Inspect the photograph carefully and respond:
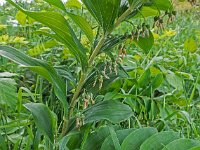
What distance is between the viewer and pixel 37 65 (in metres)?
1.28

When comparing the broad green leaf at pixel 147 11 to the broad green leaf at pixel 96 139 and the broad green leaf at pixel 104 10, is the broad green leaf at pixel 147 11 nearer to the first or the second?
the broad green leaf at pixel 104 10

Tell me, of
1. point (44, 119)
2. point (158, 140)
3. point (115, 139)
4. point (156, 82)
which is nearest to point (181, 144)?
point (158, 140)

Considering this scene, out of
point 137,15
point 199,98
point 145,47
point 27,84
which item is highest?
point 137,15

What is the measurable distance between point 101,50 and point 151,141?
28cm

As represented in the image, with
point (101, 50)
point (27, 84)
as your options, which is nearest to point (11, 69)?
point (27, 84)

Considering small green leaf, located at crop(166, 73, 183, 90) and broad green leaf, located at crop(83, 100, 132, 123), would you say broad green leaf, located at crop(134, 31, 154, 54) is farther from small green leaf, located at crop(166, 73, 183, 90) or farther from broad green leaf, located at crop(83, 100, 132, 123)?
small green leaf, located at crop(166, 73, 183, 90)

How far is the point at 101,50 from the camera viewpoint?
1353 mm

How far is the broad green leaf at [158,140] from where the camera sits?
4.17 feet

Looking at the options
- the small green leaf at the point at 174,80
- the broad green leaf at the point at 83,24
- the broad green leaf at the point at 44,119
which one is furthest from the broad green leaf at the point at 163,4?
the small green leaf at the point at 174,80

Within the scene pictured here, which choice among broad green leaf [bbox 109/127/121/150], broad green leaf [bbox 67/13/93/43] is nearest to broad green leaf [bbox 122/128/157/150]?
broad green leaf [bbox 109/127/121/150]

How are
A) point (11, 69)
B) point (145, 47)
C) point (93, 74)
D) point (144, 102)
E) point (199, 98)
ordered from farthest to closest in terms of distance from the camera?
point (199, 98) < point (11, 69) < point (144, 102) < point (145, 47) < point (93, 74)

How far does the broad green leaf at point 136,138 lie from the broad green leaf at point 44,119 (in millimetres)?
190

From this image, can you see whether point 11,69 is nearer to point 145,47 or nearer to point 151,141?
point 145,47

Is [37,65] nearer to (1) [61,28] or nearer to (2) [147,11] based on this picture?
(1) [61,28]
